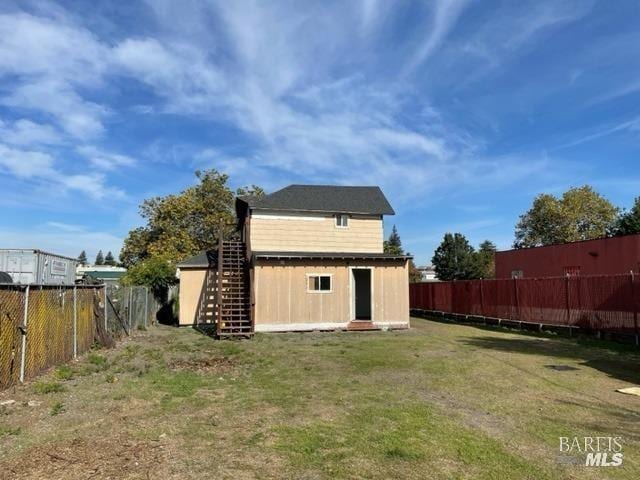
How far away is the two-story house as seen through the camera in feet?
61.2

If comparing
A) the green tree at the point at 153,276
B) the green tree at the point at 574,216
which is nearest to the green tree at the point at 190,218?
the green tree at the point at 153,276

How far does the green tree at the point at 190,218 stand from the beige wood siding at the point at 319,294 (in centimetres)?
2154

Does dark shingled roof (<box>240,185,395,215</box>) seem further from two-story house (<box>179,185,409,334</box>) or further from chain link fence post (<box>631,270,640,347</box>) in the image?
chain link fence post (<box>631,270,640,347</box>)

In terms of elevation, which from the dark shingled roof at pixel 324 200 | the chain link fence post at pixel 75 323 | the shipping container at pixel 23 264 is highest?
the dark shingled roof at pixel 324 200

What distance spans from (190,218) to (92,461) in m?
37.5

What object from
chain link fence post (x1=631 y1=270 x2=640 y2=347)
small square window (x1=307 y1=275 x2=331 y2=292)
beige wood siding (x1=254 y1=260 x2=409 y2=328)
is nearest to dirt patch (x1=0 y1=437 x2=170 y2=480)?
beige wood siding (x1=254 y1=260 x2=409 y2=328)

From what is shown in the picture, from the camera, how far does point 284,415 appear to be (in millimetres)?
6613

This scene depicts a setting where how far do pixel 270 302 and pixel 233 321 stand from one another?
1.86 metres

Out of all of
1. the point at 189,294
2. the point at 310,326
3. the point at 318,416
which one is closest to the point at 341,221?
the point at 310,326

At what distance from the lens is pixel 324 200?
72.8ft

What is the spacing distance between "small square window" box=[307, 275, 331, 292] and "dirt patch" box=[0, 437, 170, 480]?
45.3 feet

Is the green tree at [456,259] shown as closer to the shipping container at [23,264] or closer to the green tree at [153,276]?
the green tree at [153,276]

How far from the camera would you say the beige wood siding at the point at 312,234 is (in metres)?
20.7

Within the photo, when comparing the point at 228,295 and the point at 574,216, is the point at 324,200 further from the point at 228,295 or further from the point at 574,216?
the point at 574,216
